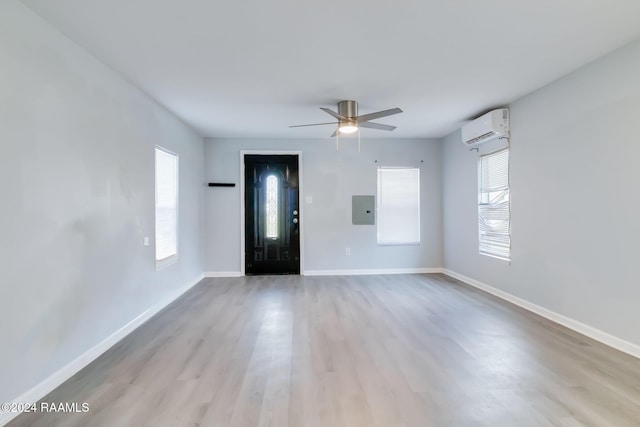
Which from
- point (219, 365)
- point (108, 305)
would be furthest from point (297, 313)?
point (108, 305)

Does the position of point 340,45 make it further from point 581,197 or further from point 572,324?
point 572,324

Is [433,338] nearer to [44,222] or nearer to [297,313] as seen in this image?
[297,313]

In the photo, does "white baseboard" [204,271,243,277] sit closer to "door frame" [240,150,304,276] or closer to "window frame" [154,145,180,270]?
"door frame" [240,150,304,276]

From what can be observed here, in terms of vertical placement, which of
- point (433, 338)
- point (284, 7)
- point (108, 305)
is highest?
point (284, 7)

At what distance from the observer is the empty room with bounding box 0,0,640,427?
1.85 meters

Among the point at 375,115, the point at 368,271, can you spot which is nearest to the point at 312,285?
the point at 368,271

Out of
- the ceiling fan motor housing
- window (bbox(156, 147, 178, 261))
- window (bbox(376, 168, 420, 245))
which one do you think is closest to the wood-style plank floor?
window (bbox(156, 147, 178, 261))

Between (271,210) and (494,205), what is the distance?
11.5 ft

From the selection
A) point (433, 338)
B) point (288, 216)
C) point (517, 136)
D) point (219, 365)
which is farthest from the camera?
point (288, 216)

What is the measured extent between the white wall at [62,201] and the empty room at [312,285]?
2cm

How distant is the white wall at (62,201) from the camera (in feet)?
5.82

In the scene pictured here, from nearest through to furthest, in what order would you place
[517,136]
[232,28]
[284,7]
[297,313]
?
1. [284,7]
2. [232,28]
3. [297,313]
4. [517,136]

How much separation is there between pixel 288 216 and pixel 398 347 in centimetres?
331

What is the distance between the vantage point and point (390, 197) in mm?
5641
